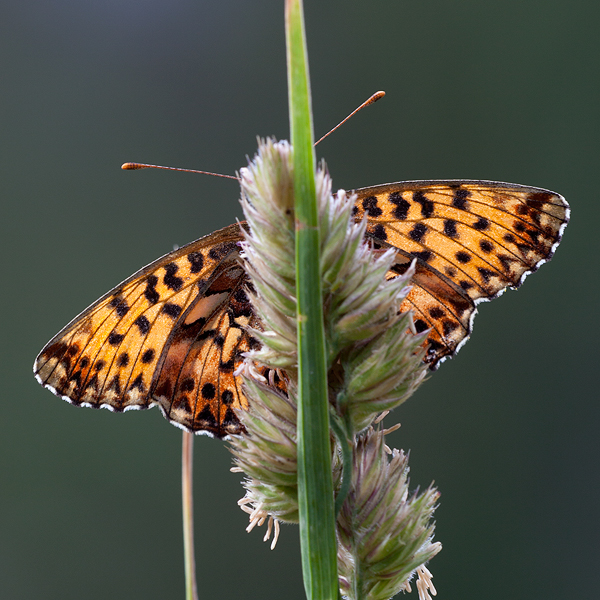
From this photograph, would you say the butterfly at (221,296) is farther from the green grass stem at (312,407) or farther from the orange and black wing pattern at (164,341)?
the green grass stem at (312,407)

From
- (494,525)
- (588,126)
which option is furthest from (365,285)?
(588,126)

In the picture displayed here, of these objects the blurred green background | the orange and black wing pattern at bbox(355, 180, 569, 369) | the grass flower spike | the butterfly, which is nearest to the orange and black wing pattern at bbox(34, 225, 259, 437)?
the butterfly

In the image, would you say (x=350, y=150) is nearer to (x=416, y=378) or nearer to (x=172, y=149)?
(x=172, y=149)

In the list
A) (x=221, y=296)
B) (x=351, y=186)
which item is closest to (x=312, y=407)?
(x=221, y=296)

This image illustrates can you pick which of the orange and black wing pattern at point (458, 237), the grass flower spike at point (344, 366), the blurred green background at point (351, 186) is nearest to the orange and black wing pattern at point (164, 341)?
the orange and black wing pattern at point (458, 237)

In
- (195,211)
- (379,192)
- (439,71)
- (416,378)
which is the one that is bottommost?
(416,378)

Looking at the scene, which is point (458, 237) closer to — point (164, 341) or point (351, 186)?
point (164, 341)
